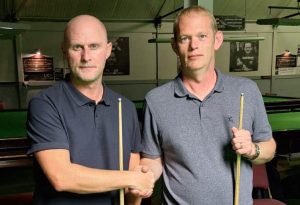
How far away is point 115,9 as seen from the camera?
10320mm

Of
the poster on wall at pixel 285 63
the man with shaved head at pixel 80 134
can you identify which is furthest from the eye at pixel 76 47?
the poster on wall at pixel 285 63

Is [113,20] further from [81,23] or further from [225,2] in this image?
[81,23]

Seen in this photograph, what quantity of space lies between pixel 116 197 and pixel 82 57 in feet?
2.35

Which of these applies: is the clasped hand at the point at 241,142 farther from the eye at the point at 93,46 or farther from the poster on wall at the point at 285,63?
the poster on wall at the point at 285,63

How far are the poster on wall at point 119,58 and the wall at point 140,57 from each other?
15cm

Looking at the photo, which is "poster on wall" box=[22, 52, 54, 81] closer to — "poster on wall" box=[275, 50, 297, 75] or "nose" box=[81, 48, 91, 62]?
"poster on wall" box=[275, 50, 297, 75]

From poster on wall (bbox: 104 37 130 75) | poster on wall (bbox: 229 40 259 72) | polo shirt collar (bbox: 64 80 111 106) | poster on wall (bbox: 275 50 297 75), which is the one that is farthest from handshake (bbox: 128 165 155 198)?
poster on wall (bbox: 275 50 297 75)

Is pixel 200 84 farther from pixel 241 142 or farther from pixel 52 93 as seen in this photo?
pixel 52 93

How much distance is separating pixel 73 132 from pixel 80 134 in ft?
0.11

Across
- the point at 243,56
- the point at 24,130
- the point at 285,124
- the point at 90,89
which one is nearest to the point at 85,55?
the point at 90,89

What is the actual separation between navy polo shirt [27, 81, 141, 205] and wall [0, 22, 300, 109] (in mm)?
7474

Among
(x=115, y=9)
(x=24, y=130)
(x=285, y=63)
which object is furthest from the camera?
(x=285, y=63)

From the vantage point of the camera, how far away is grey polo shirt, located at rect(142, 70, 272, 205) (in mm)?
1709

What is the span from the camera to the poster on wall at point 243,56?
39.2 feet
